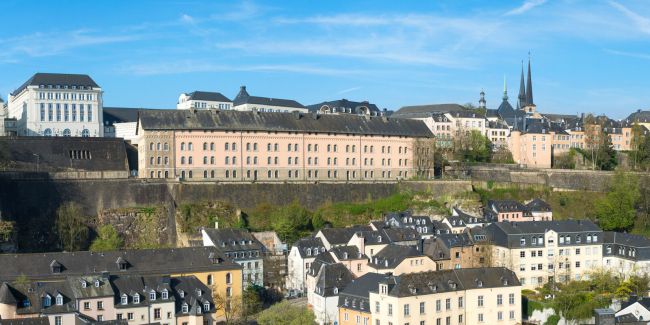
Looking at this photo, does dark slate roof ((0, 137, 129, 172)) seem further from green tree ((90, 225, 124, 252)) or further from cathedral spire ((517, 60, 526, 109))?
cathedral spire ((517, 60, 526, 109))

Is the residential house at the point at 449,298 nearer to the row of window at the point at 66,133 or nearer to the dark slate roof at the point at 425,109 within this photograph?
the row of window at the point at 66,133

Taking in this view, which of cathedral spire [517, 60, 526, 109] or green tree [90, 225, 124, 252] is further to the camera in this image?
cathedral spire [517, 60, 526, 109]

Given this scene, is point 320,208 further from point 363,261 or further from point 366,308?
point 366,308

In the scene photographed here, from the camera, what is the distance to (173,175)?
6625cm

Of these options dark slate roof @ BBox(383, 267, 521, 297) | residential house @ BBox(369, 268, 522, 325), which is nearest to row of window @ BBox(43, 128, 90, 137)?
residential house @ BBox(369, 268, 522, 325)

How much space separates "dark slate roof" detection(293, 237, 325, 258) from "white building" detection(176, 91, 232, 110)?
47457 millimetres

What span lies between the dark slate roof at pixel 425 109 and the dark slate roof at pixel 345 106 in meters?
3.76

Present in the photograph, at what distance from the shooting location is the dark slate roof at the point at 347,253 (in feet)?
174

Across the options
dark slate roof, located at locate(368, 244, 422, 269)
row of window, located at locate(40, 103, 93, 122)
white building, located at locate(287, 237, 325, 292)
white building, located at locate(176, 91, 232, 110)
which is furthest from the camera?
white building, located at locate(176, 91, 232, 110)

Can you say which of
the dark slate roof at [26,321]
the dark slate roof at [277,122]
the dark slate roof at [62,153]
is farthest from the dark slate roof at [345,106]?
the dark slate roof at [26,321]

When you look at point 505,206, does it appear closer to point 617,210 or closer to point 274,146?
point 617,210

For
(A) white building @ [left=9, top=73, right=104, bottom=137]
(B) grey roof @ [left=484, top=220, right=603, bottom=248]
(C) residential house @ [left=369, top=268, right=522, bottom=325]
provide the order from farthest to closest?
(A) white building @ [left=9, top=73, right=104, bottom=137] < (B) grey roof @ [left=484, top=220, right=603, bottom=248] < (C) residential house @ [left=369, top=268, right=522, bottom=325]

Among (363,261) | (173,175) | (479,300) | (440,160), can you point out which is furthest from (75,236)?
(440,160)

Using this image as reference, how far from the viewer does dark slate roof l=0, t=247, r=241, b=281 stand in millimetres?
43281
